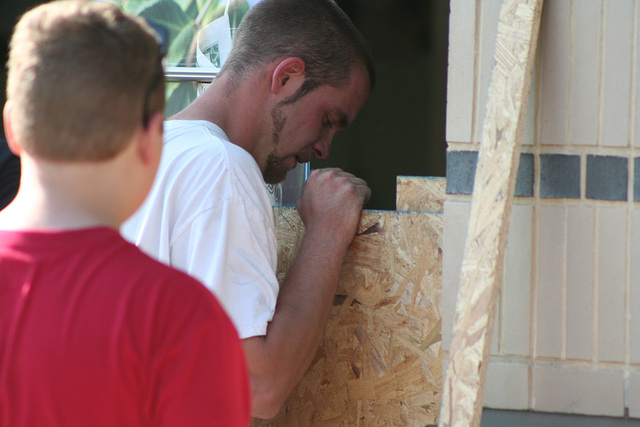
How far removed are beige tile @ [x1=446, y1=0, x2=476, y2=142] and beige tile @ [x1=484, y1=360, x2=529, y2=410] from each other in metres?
0.57

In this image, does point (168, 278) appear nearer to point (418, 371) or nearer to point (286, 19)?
point (418, 371)

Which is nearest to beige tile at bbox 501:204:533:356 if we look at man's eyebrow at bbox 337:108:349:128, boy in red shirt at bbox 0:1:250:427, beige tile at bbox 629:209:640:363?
beige tile at bbox 629:209:640:363

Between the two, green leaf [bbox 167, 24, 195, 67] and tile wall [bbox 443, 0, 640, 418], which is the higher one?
green leaf [bbox 167, 24, 195, 67]

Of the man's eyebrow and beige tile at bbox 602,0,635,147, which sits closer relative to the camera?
beige tile at bbox 602,0,635,147

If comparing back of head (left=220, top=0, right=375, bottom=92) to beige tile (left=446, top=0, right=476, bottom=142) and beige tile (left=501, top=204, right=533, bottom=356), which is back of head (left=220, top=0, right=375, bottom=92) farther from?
beige tile (left=501, top=204, right=533, bottom=356)

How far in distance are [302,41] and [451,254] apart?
811 millimetres

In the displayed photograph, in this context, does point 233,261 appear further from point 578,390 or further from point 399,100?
point 399,100

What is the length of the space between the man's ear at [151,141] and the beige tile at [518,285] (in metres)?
1.05

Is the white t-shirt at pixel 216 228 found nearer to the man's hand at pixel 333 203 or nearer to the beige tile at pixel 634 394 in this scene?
the man's hand at pixel 333 203

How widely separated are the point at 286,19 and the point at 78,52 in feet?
4.61

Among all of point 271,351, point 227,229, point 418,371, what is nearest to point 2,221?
Result: point 227,229

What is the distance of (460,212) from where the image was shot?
180 cm

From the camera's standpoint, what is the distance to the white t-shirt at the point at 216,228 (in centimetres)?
168

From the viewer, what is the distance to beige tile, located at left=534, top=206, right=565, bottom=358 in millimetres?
1721
